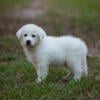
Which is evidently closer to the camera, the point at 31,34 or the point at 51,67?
the point at 31,34

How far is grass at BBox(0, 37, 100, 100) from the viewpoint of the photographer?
29.4 feet

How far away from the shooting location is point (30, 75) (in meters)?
10.9

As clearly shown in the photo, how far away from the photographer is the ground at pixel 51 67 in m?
9.16

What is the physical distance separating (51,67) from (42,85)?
74.0 inches

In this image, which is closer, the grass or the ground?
the grass

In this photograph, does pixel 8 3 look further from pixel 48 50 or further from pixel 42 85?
pixel 42 85

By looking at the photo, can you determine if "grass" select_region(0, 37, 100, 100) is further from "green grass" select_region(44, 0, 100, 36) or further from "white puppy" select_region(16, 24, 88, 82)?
"green grass" select_region(44, 0, 100, 36)

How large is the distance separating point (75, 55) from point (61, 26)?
898cm

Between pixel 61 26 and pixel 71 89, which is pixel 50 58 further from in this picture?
pixel 61 26

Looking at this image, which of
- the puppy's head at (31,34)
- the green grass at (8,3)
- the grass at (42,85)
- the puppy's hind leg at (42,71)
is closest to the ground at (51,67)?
the grass at (42,85)

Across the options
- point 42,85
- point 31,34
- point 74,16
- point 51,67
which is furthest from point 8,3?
point 42,85

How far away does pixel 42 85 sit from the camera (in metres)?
9.59

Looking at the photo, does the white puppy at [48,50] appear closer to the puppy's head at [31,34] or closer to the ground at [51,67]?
the puppy's head at [31,34]

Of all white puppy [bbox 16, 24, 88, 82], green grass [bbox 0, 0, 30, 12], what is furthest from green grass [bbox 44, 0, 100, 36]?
white puppy [bbox 16, 24, 88, 82]
